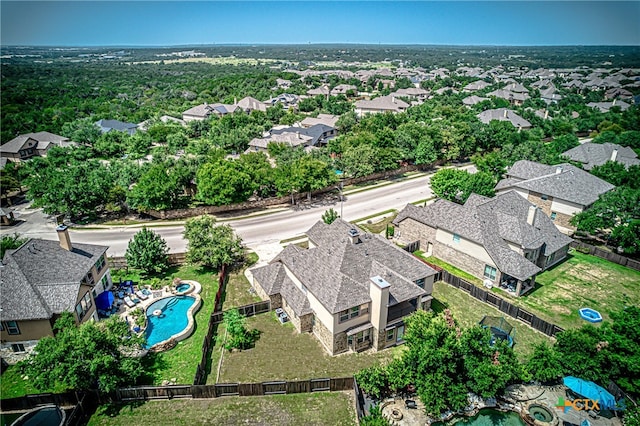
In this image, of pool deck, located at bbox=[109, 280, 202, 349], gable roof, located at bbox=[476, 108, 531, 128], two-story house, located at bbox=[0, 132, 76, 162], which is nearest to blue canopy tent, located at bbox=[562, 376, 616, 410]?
pool deck, located at bbox=[109, 280, 202, 349]

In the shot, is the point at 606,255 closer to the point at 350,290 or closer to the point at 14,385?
the point at 350,290

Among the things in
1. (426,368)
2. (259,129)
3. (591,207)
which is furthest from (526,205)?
(259,129)

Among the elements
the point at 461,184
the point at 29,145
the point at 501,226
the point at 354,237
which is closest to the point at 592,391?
the point at 354,237

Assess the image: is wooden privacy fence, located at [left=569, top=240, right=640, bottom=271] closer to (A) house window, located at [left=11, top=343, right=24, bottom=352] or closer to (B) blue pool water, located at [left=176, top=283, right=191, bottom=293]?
(B) blue pool water, located at [left=176, top=283, right=191, bottom=293]

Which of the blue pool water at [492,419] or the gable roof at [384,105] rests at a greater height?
the gable roof at [384,105]

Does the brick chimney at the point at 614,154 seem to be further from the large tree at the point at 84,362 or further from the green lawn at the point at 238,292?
the large tree at the point at 84,362

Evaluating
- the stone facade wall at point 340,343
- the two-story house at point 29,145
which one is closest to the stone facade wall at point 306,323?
the stone facade wall at point 340,343
